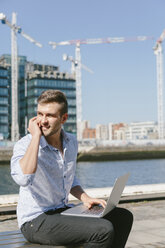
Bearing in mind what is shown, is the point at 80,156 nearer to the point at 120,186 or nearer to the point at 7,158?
the point at 7,158

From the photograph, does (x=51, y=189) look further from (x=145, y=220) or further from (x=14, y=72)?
(x=14, y=72)

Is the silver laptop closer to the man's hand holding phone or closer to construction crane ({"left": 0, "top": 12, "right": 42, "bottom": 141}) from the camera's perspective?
the man's hand holding phone

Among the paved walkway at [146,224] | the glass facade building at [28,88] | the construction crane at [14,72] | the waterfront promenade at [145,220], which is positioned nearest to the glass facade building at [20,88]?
the glass facade building at [28,88]

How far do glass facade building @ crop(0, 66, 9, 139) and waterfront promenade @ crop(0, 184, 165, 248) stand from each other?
83359mm

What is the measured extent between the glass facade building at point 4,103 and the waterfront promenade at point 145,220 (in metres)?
83.4

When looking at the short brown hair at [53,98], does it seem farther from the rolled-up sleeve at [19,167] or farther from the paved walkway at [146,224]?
the paved walkway at [146,224]

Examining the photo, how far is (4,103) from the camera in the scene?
92438 mm

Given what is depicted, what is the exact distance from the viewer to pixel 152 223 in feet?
18.0

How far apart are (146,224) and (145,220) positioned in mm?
339

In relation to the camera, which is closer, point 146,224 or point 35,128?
point 35,128

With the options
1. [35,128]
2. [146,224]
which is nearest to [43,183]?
[35,128]

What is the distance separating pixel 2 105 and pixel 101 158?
92.0 feet

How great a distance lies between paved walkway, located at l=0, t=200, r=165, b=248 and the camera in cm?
431

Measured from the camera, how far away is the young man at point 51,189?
228cm
